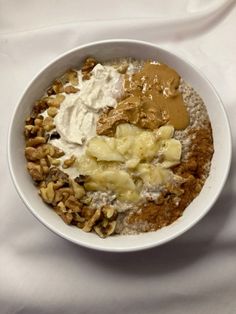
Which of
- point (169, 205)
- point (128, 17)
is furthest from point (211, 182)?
point (128, 17)

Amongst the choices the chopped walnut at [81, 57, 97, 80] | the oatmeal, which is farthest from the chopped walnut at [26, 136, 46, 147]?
the chopped walnut at [81, 57, 97, 80]

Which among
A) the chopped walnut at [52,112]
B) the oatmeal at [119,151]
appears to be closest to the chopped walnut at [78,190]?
the oatmeal at [119,151]

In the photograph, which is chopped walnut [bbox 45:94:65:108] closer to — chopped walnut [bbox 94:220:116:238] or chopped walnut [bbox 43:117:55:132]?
chopped walnut [bbox 43:117:55:132]

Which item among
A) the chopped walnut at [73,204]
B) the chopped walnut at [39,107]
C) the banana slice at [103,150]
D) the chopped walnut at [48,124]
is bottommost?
the chopped walnut at [73,204]

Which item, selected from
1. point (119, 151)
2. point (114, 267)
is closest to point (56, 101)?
point (119, 151)

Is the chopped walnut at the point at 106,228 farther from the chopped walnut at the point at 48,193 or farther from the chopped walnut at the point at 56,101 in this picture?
the chopped walnut at the point at 56,101

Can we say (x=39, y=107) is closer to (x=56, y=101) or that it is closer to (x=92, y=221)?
(x=56, y=101)

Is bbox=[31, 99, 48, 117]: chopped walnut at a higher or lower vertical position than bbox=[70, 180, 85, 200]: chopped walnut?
higher
